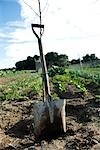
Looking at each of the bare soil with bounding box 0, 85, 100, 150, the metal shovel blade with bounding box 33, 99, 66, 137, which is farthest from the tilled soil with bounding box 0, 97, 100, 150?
the metal shovel blade with bounding box 33, 99, 66, 137

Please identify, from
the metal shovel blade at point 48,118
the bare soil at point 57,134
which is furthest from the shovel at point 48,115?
the bare soil at point 57,134

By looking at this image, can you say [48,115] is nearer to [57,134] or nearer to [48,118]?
[48,118]

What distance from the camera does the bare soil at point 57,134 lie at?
22.5ft

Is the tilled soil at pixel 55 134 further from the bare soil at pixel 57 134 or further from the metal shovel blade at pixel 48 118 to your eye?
the metal shovel blade at pixel 48 118

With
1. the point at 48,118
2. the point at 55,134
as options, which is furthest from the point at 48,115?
the point at 55,134

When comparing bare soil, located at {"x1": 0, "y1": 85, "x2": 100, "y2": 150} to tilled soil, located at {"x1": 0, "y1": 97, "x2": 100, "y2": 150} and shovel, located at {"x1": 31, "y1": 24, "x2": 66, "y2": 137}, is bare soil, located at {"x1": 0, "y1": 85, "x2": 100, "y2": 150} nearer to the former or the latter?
tilled soil, located at {"x1": 0, "y1": 97, "x2": 100, "y2": 150}

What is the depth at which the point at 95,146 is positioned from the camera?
6.59 metres

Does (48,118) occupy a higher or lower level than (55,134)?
higher

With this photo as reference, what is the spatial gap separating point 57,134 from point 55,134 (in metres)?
0.04

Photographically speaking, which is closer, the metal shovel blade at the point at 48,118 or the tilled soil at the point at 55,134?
the tilled soil at the point at 55,134

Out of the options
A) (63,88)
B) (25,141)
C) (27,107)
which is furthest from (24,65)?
(25,141)

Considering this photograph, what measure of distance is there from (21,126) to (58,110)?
2.06 metres

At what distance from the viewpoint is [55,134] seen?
7.29 m

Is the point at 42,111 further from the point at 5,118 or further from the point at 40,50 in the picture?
the point at 5,118
